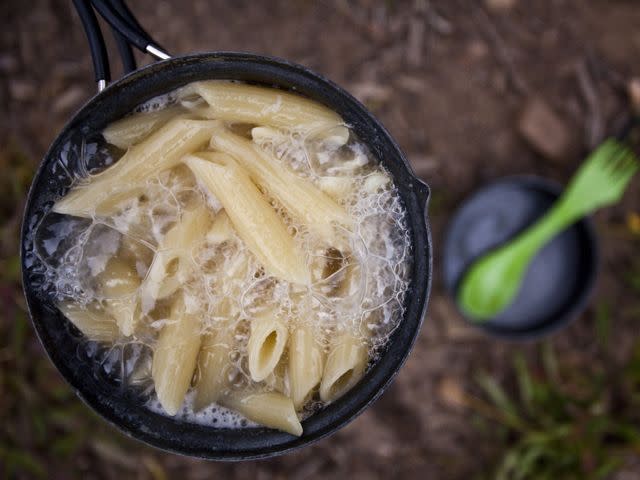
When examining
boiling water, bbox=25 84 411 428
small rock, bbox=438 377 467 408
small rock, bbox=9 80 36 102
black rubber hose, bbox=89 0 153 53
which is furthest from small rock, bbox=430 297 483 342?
small rock, bbox=9 80 36 102

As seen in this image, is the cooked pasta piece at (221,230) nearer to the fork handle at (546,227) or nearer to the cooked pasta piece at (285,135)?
the cooked pasta piece at (285,135)

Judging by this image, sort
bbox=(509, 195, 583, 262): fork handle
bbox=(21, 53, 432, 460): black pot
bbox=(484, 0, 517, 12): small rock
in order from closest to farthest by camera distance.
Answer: bbox=(21, 53, 432, 460): black pot → bbox=(509, 195, 583, 262): fork handle → bbox=(484, 0, 517, 12): small rock

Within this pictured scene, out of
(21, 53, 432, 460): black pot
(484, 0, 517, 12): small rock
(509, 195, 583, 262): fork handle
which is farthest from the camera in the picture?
(484, 0, 517, 12): small rock

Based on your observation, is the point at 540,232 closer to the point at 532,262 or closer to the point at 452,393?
the point at 532,262

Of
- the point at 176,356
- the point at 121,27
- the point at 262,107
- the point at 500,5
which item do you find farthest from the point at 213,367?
the point at 500,5

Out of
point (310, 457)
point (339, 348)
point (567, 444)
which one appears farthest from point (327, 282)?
point (567, 444)

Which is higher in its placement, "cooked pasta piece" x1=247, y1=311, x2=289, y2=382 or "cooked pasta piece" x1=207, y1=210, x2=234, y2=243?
"cooked pasta piece" x1=207, y1=210, x2=234, y2=243

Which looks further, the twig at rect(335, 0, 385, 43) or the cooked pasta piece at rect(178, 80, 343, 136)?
the twig at rect(335, 0, 385, 43)

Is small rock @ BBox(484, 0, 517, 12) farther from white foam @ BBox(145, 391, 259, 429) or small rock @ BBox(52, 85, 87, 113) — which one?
white foam @ BBox(145, 391, 259, 429)
